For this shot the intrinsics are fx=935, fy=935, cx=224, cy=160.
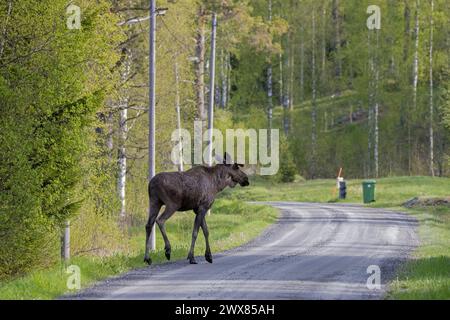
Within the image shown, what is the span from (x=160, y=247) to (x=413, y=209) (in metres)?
17.5

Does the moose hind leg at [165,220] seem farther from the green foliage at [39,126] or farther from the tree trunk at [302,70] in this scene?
the tree trunk at [302,70]

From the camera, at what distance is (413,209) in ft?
142

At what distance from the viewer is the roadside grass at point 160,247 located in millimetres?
15555

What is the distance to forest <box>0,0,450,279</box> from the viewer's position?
1973 cm

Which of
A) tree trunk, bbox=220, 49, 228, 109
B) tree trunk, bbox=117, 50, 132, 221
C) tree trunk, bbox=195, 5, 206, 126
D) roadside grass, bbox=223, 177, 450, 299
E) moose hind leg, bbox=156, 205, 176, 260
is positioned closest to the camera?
roadside grass, bbox=223, 177, 450, 299

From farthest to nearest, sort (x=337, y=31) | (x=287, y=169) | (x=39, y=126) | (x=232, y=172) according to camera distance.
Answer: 1. (x=337, y=31)
2. (x=287, y=169)
3. (x=232, y=172)
4. (x=39, y=126)

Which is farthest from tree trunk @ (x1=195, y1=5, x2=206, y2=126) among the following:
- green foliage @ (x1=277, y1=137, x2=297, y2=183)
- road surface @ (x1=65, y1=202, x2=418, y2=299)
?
green foliage @ (x1=277, y1=137, x2=297, y2=183)

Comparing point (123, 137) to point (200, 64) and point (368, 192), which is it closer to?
point (200, 64)

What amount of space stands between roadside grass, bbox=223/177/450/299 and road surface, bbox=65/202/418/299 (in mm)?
443

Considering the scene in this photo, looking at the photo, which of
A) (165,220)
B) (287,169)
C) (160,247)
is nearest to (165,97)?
(160,247)

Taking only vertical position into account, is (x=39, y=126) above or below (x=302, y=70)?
below

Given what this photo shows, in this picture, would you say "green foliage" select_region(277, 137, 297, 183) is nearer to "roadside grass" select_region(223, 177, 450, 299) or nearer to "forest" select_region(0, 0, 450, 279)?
"forest" select_region(0, 0, 450, 279)

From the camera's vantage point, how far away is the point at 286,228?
1309 inches

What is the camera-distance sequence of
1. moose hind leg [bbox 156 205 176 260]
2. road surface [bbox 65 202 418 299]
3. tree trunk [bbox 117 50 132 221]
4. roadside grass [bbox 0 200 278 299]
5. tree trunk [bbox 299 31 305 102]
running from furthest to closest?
tree trunk [bbox 299 31 305 102] < tree trunk [bbox 117 50 132 221] < moose hind leg [bbox 156 205 176 260] < roadside grass [bbox 0 200 278 299] < road surface [bbox 65 202 418 299]
